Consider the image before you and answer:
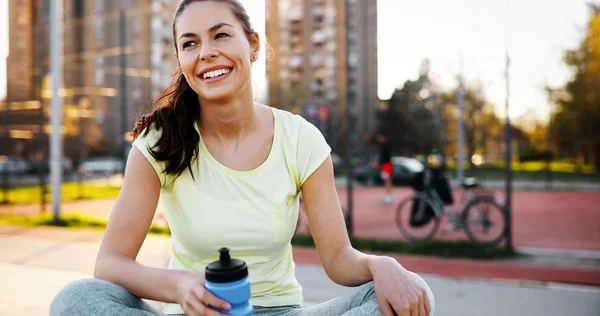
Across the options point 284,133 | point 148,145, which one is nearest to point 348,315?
point 284,133

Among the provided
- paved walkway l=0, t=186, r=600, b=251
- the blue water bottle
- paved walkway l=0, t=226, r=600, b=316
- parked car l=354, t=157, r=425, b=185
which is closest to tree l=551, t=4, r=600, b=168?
parked car l=354, t=157, r=425, b=185

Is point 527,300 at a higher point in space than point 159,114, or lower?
lower

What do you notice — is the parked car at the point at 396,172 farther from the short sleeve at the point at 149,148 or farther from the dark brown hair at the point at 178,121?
the short sleeve at the point at 149,148

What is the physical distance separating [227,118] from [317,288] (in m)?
3.09

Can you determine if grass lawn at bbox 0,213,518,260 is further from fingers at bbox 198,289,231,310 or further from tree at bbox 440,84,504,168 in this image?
tree at bbox 440,84,504,168

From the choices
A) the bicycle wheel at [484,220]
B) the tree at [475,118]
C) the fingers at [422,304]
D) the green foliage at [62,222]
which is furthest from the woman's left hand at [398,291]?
the tree at [475,118]

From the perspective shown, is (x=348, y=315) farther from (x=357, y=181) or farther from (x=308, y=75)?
(x=308, y=75)

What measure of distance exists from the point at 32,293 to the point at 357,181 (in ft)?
61.6

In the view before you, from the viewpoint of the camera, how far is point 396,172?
65.3ft

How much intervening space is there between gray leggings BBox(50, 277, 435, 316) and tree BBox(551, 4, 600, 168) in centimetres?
2567

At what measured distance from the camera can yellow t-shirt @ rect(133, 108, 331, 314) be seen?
4.87 feet

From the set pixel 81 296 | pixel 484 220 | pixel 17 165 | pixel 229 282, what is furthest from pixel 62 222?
pixel 17 165

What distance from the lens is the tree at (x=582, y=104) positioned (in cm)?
2369

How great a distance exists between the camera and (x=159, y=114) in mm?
1603
